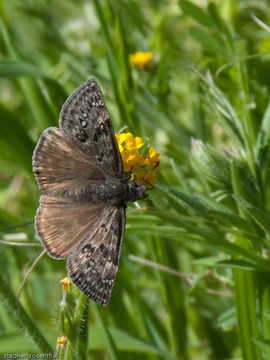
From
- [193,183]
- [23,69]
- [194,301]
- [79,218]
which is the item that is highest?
[23,69]

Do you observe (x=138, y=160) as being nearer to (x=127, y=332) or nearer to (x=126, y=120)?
(x=126, y=120)

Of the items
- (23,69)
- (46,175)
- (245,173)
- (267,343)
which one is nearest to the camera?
(267,343)

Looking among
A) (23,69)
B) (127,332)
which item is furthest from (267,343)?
(23,69)

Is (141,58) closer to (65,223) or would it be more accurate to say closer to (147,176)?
(147,176)

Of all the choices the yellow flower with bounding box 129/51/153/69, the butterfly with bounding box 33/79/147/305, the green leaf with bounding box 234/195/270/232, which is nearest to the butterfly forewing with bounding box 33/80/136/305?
the butterfly with bounding box 33/79/147/305

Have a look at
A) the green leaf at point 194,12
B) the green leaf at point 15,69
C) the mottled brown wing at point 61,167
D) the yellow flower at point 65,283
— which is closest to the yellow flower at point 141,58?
the green leaf at point 194,12

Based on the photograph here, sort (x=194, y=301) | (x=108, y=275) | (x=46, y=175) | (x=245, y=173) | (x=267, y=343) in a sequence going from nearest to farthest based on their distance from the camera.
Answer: (x=108, y=275) → (x=267, y=343) → (x=46, y=175) → (x=245, y=173) → (x=194, y=301)

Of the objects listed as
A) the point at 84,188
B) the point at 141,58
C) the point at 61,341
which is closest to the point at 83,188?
the point at 84,188
